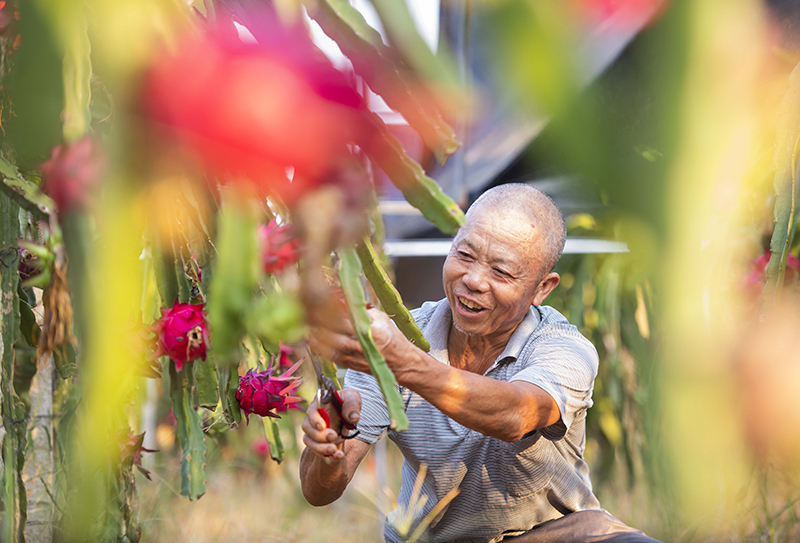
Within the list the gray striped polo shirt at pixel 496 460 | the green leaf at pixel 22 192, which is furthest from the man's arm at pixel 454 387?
the green leaf at pixel 22 192

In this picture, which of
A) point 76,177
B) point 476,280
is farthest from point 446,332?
point 76,177

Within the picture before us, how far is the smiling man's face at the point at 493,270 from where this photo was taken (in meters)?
1.46

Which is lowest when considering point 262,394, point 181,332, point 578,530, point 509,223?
point 578,530

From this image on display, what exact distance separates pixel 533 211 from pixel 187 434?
0.90m

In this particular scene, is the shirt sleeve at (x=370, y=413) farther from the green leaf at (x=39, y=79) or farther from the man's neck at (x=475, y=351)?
the green leaf at (x=39, y=79)

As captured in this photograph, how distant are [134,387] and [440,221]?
0.42m

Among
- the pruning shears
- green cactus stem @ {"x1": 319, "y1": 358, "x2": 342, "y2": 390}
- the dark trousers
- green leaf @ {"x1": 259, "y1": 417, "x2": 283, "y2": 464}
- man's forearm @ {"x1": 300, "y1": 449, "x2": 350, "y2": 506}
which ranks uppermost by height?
green cactus stem @ {"x1": 319, "y1": 358, "x2": 342, "y2": 390}

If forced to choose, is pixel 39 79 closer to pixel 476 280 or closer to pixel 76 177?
pixel 76 177

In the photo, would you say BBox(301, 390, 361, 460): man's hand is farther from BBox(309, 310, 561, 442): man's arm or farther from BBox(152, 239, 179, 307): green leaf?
BBox(152, 239, 179, 307): green leaf

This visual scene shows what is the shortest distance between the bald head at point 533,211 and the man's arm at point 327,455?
58 centimetres

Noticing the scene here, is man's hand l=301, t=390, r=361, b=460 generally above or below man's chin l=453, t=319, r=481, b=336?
below

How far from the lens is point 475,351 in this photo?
1.61 m

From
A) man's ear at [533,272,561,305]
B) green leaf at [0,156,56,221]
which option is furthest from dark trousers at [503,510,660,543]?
green leaf at [0,156,56,221]

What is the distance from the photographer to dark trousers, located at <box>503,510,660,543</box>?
57.3 inches
